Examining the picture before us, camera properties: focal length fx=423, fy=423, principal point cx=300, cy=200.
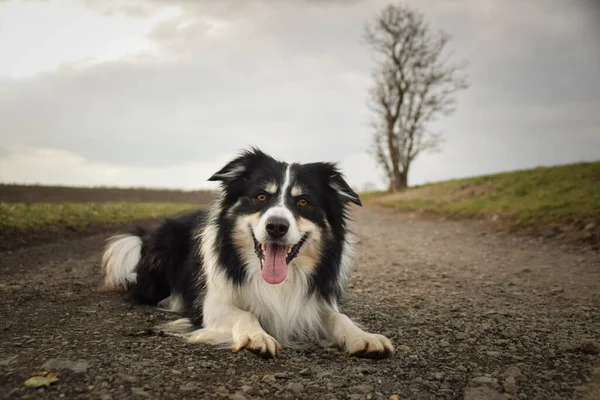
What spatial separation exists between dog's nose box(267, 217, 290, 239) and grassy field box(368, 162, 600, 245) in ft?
26.0

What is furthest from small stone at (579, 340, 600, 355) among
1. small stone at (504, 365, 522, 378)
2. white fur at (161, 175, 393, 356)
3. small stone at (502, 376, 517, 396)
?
A: white fur at (161, 175, 393, 356)

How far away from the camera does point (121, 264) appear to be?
5160 mm

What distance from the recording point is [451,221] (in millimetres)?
14180

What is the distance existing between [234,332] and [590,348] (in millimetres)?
2795

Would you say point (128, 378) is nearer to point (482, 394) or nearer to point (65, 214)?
point (482, 394)

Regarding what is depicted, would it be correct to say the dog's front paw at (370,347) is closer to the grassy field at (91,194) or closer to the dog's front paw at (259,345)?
the dog's front paw at (259,345)

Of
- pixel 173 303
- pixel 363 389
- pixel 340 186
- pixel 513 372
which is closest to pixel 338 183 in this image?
pixel 340 186

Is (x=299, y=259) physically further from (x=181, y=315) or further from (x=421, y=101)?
(x=421, y=101)

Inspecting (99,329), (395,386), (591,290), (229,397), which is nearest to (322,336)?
(395,386)

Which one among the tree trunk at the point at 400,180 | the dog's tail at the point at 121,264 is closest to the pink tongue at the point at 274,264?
the dog's tail at the point at 121,264

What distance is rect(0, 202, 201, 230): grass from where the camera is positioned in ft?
30.0

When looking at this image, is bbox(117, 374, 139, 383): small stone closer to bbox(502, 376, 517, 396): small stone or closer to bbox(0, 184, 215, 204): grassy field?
bbox(502, 376, 517, 396): small stone

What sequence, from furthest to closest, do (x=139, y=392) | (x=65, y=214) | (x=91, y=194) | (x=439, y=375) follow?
(x=91, y=194), (x=65, y=214), (x=439, y=375), (x=139, y=392)

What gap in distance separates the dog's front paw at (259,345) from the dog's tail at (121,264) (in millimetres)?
2473
